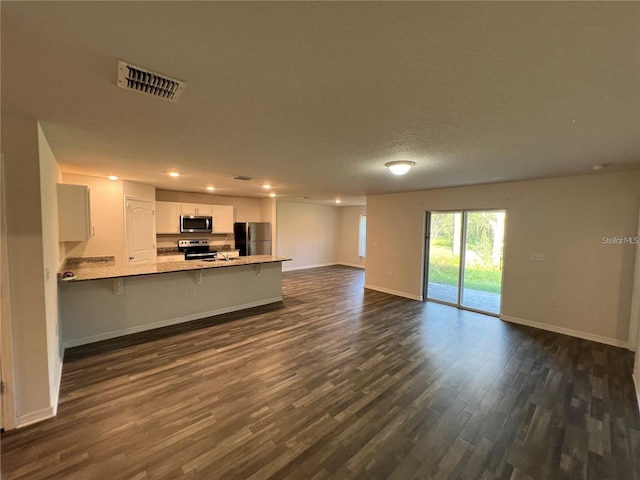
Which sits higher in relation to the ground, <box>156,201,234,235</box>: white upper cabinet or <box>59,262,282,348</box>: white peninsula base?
<box>156,201,234,235</box>: white upper cabinet

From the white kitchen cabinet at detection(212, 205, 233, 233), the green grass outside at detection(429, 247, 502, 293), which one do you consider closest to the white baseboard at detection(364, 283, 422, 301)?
the green grass outside at detection(429, 247, 502, 293)

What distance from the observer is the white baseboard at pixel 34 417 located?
2.11 metres

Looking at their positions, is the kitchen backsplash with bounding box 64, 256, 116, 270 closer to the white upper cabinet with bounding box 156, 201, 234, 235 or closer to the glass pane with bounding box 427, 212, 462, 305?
the white upper cabinet with bounding box 156, 201, 234, 235

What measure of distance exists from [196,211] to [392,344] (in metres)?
5.58

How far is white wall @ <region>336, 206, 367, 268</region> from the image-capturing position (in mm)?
10195

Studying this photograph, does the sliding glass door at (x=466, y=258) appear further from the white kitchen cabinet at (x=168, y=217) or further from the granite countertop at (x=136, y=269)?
the white kitchen cabinet at (x=168, y=217)

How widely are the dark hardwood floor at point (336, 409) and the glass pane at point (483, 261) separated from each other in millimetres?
1136

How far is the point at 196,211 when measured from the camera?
22.0ft

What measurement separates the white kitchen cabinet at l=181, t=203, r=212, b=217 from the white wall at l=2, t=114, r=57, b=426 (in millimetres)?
4528

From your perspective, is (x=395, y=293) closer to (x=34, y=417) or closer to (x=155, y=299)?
(x=155, y=299)

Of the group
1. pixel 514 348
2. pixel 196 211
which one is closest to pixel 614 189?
pixel 514 348

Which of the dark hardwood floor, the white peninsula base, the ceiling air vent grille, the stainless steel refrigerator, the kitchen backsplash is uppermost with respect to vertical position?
the ceiling air vent grille

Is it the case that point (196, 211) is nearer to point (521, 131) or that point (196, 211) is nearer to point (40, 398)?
point (40, 398)

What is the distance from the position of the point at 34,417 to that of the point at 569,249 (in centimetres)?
657
